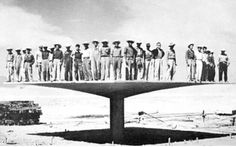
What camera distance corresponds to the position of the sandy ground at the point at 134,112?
67.0 feet

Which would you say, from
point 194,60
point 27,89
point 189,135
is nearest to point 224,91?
point 27,89

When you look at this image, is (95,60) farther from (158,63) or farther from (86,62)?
(158,63)

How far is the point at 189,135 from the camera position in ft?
68.7

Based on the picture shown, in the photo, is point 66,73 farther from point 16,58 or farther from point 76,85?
point 16,58

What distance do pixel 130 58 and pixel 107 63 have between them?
87cm

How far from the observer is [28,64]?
54.1ft

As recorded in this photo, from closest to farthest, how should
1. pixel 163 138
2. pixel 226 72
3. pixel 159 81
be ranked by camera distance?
pixel 159 81 → pixel 226 72 → pixel 163 138

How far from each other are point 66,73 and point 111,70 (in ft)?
6.00

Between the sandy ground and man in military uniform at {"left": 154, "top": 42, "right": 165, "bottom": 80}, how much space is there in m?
3.03

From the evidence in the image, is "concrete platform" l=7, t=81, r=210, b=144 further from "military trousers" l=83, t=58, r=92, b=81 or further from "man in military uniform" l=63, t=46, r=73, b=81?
"man in military uniform" l=63, t=46, r=73, b=81

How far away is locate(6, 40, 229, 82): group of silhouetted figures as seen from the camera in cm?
1515

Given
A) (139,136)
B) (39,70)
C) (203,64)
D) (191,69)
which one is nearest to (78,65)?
(39,70)

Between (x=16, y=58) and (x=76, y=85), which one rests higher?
(x=16, y=58)

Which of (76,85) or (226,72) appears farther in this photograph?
(226,72)
